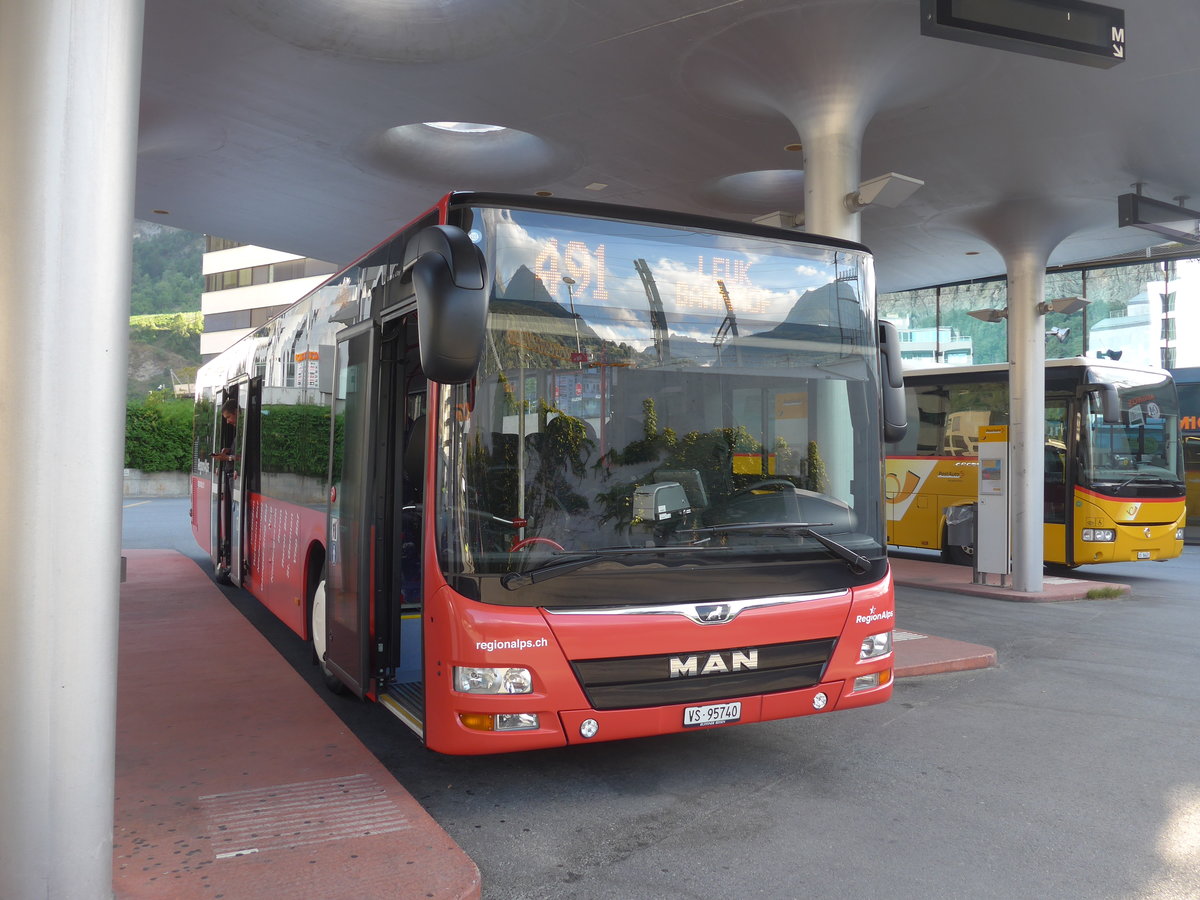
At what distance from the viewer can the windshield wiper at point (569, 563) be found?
14.9 ft

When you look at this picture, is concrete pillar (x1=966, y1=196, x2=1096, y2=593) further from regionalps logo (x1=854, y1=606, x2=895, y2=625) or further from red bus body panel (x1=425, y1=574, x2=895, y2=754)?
red bus body panel (x1=425, y1=574, x2=895, y2=754)

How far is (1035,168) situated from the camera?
11516 millimetres

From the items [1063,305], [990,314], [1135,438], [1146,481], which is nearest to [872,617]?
[1063,305]

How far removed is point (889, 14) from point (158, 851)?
7.75m

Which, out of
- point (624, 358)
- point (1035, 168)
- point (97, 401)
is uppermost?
point (1035, 168)

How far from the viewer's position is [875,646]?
17.6ft

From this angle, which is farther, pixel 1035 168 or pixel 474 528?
pixel 1035 168

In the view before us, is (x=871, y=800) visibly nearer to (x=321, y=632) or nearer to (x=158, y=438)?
(x=321, y=632)

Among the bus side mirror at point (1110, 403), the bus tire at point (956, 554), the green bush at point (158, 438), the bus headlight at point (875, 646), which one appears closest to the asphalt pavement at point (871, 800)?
the bus headlight at point (875, 646)

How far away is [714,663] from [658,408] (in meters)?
1.29

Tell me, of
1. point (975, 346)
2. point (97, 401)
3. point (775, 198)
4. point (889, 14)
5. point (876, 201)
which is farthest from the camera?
point (975, 346)

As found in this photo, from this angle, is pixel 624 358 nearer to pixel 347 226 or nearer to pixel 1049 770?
pixel 1049 770

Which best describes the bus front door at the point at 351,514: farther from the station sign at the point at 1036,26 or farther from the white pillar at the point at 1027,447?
the white pillar at the point at 1027,447

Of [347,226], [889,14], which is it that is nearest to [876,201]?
[889,14]
